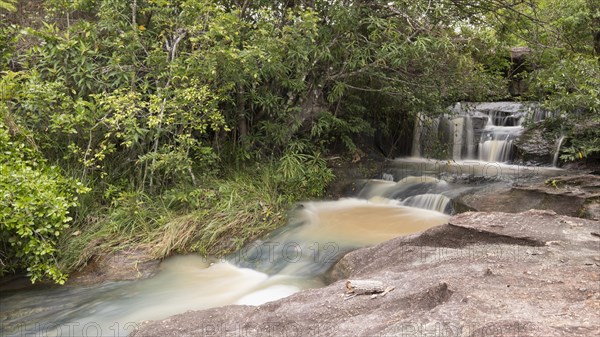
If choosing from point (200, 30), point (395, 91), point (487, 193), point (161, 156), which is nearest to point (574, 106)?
point (487, 193)

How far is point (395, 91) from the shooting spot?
25.9 ft

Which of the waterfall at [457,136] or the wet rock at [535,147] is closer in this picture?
the wet rock at [535,147]

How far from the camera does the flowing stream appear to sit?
4.04 m

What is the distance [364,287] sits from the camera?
2859 mm

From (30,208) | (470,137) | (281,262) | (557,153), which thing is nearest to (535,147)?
(557,153)

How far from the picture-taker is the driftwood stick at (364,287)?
2.83 m

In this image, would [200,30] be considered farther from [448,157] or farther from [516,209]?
[448,157]

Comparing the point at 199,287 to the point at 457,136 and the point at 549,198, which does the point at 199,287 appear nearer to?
the point at 549,198

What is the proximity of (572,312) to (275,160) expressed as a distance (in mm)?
5600

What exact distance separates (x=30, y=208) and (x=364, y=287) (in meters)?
3.23

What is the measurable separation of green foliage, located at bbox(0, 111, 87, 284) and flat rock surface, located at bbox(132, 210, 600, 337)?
→ 194 cm

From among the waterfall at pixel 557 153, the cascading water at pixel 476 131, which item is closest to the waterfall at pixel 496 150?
the cascading water at pixel 476 131

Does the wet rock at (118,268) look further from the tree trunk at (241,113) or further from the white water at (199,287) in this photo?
the tree trunk at (241,113)

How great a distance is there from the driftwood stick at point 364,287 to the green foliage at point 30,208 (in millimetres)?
2967
